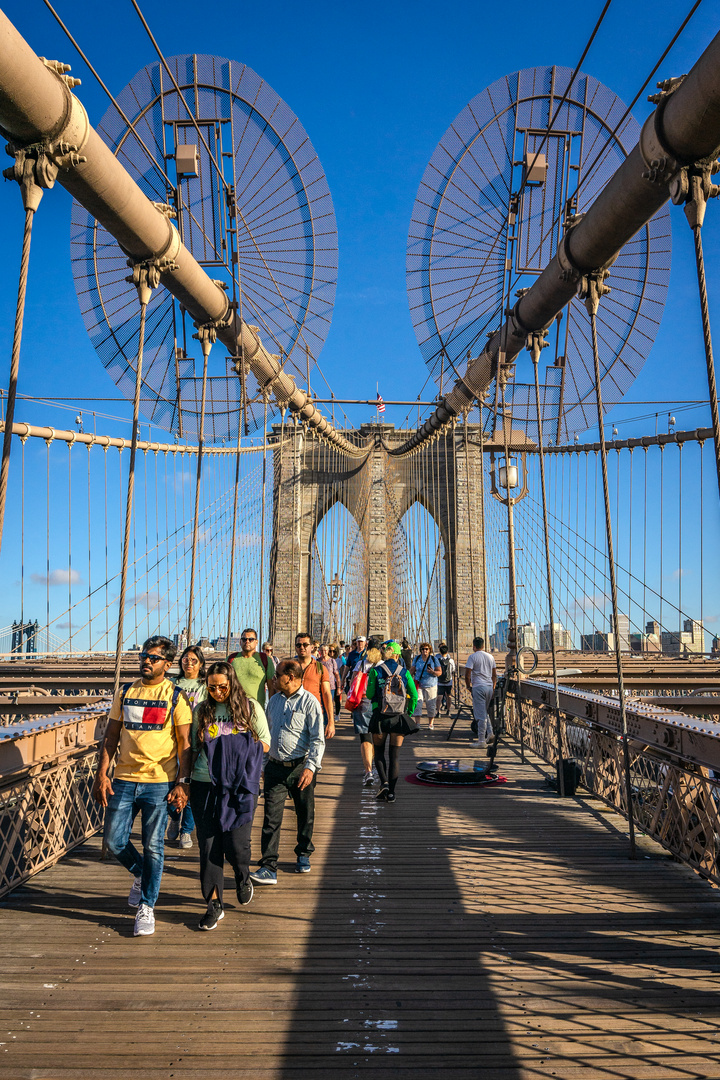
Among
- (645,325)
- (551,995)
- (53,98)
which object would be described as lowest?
(551,995)

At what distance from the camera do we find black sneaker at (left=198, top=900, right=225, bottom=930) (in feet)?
12.2

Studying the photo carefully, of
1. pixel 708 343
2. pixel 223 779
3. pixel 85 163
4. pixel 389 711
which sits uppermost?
pixel 85 163

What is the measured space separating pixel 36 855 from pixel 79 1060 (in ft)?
8.05

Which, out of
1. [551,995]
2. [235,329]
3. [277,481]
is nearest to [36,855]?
[551,995]

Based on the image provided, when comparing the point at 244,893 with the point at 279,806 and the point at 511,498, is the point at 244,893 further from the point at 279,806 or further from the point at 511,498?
the point at 511,498

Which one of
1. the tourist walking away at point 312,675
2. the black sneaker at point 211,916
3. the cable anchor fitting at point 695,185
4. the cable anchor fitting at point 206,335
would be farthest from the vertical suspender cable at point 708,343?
the cable anchor fitting at point 206,335

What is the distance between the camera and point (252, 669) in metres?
5.93

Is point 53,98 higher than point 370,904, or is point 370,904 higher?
point 53,98

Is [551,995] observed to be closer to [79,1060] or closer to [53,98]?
[79,1060]

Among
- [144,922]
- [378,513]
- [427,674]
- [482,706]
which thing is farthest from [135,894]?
[378,513]

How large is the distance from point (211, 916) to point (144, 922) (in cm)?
32

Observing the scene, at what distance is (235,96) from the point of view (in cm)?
964

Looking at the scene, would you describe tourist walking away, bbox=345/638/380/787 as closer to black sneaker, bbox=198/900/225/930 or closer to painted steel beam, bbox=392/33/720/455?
black sneaker, bbox=198/900/225/930

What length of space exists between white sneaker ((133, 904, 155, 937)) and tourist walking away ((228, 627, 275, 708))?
2.22 m
